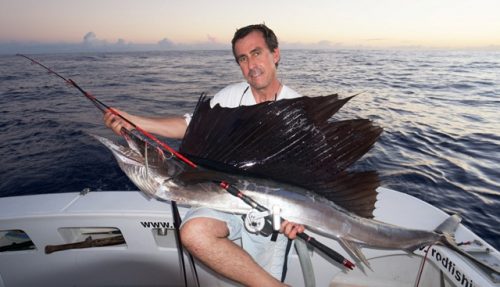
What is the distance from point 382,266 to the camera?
2.16 meters

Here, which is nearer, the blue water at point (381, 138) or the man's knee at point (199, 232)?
the man's knee at point (199, 232)

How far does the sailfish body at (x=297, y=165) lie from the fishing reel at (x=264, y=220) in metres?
0.05

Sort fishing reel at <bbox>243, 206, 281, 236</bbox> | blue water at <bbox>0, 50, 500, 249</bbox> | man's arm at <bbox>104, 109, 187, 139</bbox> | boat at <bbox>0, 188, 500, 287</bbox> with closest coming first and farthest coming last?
fishing reel at <bbox>243, 206, 281, 236</bbox> → boat at <bbox>0, 188, 500, 287</bbox> → man's arm at <bbox>104, 109, 187, 139</bbox> → blue water at <bbox>0, 50, 500, 249</bbox>

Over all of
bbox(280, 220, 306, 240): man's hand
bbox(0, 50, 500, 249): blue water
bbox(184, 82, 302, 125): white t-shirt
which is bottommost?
bbox(0, 50, 500, 249): blue water

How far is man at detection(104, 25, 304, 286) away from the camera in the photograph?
1.68 metres

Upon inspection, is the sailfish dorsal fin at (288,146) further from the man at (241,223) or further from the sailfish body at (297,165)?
the man at (241,223)

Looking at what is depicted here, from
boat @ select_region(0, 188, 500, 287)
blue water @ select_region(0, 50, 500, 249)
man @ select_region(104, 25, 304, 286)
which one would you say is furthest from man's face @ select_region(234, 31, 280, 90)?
blue water @ select_region(0, 50, 500, 249)

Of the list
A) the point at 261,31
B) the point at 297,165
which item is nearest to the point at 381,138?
the point at 261,31

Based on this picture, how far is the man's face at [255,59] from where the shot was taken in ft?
7.51

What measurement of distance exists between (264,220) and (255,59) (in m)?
1.22

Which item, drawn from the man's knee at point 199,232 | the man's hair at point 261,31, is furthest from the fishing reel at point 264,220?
the man's hair at point 261,31

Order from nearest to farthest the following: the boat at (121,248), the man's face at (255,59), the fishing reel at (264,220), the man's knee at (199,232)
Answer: the fishing reel at (264,220) < the man's knee at (199,232) < the boat at (121,248) < the man's face at (255,59)

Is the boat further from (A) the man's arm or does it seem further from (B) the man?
(A) the man's arm

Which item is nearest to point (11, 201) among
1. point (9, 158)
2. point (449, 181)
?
point (9, 158)
